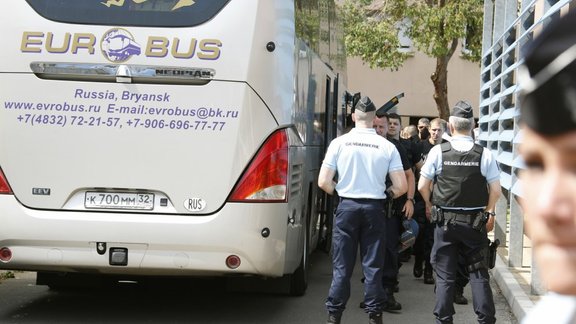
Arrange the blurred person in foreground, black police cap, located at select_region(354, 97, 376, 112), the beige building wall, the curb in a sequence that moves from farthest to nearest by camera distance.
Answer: the beige building wall < the curb < black police cap, located at select_region(354, 97, 376, 112) < the blurred person in foreground

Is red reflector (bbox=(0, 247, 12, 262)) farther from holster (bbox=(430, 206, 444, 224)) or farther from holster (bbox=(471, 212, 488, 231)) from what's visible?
holster (bbox=(471, 212, 488, 231))

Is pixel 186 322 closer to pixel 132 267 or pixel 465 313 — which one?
pixel 132 267

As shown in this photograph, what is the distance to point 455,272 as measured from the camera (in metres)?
6.95

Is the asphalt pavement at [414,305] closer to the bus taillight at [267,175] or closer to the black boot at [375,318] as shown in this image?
the black boot at [375,318]

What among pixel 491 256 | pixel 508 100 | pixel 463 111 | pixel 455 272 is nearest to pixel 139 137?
pixel 463 111

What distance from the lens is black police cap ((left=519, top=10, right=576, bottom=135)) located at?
40.6 inches

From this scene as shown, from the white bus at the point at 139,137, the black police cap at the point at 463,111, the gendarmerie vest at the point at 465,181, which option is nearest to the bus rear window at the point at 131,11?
Result: the white bus at the point at 139,137

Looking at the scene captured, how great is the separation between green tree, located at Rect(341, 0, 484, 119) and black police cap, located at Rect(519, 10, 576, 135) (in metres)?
24.4

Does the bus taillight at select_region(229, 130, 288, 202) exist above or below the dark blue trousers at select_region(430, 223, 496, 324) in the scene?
above

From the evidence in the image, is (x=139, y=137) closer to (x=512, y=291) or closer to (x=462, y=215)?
(x=462, y=215)

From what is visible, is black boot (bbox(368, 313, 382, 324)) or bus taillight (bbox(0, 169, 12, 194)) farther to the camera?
black boot (bbox(368, 313, 382, 324))

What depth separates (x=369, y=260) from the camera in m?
7.47

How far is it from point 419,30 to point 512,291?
59.9ft

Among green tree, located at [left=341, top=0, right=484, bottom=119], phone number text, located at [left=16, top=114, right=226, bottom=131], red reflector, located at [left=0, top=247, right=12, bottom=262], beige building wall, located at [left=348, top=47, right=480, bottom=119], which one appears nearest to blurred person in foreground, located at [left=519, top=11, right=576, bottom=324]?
phone number text, located at [left=16, top=114, right=226, bottom=131]
